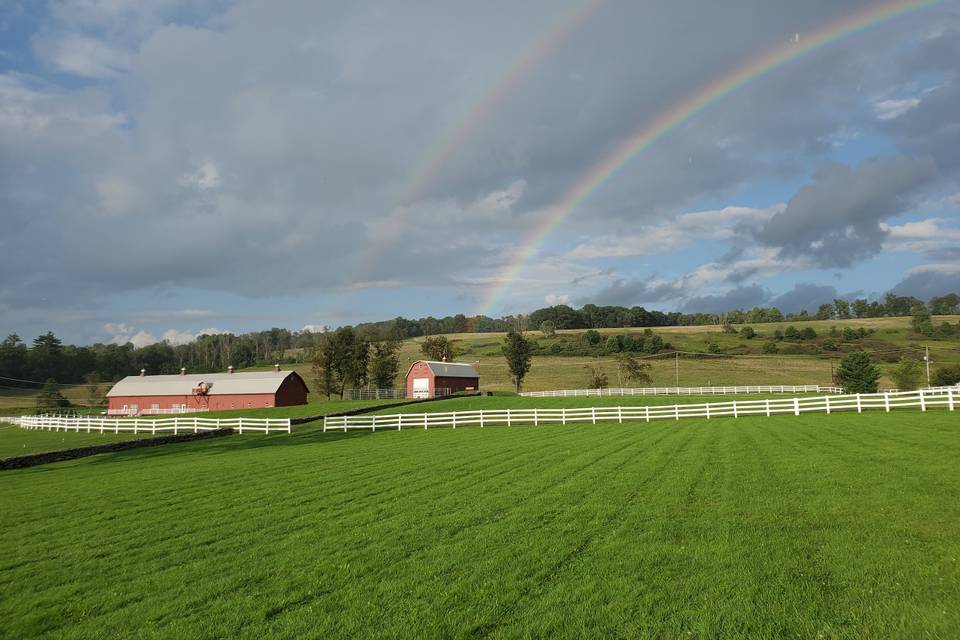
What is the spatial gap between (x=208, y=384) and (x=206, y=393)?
1.17 metres

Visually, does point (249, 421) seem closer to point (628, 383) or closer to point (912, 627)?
point (912, 627)

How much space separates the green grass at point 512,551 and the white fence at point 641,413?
637 inches

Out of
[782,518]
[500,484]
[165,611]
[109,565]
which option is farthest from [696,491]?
[109,565]

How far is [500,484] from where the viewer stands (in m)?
13.4

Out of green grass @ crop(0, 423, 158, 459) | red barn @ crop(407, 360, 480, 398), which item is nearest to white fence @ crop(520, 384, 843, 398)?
red barn @ crop(407, 360, 480, 398)

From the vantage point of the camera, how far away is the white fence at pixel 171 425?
38875 millimetres

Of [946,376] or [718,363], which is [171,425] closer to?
[946,376]

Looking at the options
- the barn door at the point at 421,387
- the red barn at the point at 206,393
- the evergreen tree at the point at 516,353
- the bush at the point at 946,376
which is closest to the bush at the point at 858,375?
the bush at the point at 946,376

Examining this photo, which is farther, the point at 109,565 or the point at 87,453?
the point at 87,453

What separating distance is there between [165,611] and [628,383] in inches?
3528

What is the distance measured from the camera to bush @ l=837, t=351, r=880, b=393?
61938 mm

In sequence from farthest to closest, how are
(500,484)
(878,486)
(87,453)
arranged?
(87,453)
(500,484)
(878,486)

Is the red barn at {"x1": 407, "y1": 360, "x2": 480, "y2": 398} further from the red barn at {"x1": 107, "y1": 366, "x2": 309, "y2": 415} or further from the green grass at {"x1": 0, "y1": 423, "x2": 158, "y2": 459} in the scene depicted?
the green grass at {"x1": 0, "y1": 423, "x2": 158, "y2": 459}

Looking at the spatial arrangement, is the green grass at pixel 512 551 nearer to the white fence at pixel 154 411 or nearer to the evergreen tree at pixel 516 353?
the white fence at pixel 154 411
